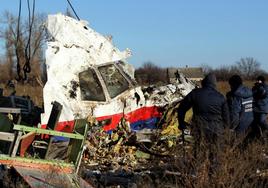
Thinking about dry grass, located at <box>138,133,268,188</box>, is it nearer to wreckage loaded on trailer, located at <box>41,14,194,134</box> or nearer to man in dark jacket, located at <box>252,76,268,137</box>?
A: man in dark jacket, located at <box>252,76,268,137</box>

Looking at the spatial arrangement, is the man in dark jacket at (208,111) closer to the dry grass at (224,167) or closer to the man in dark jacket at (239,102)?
the dry grass at (224,167)

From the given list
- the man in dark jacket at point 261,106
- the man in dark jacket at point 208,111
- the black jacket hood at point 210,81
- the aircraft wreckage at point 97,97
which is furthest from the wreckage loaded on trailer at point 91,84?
the black jacket hood at point 210,81

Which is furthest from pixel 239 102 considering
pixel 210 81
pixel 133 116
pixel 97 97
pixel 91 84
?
pixel 91 84

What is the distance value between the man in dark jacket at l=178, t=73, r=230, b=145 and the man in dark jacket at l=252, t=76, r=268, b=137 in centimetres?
241

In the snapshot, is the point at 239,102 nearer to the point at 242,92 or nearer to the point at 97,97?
the point at 242,92

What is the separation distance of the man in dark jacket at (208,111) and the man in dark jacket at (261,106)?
2.41 m

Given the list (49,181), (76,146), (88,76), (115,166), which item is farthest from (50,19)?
(49,181)

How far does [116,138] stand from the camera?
33.3 feet

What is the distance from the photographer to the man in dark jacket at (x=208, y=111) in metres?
7.13

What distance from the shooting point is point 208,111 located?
7199 mm

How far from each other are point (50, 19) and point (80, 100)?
6.20ft

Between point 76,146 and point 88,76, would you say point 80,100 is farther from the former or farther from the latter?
point 76,146

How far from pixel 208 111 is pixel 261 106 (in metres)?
2.63

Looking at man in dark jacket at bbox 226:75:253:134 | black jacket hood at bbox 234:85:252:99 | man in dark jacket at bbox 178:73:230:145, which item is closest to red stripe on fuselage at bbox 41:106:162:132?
man in dark jacket at bbox 226:75:253:134
